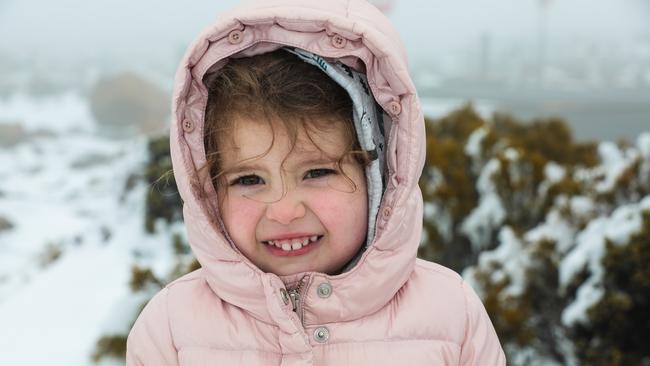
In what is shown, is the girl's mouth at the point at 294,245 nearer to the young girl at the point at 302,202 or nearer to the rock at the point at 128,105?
the young girl at the point at 302,202

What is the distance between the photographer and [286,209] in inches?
43.6

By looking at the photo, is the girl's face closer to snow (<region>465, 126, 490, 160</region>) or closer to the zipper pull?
the zipper pull

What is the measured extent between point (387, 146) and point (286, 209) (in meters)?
0.27

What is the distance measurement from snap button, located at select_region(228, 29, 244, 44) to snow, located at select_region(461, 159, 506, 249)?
2483 mm

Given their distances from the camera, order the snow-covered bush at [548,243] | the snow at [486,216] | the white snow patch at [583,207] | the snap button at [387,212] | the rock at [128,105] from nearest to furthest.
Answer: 1. the snap button at [387,212]
2. the snow-covered bush at [548,243]
3. the white snow patch at [583,207]
4. the snow at [486,216]
5. the rock at [128,105]

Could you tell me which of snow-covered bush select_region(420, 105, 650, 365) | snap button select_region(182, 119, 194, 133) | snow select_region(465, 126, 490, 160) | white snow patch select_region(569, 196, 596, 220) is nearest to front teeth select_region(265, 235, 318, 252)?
snap button select_region(182, 119, 194, 133)

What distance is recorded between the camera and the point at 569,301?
8.38 ft

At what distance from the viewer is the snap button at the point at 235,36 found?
3.77 feet

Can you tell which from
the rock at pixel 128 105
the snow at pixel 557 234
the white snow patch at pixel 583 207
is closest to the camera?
the snow at pixel 557 234

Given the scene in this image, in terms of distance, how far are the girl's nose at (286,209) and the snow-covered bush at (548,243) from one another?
4.72ft

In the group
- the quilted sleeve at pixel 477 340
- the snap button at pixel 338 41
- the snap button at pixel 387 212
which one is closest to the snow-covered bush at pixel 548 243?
the quilted sleeve at pixel 477 340

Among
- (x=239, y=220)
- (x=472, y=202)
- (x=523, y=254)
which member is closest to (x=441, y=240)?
(x=472, y=202)

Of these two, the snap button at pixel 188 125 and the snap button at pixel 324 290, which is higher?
the snap button at pixel 188 125

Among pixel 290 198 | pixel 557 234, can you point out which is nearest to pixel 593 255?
pixel 557 234
